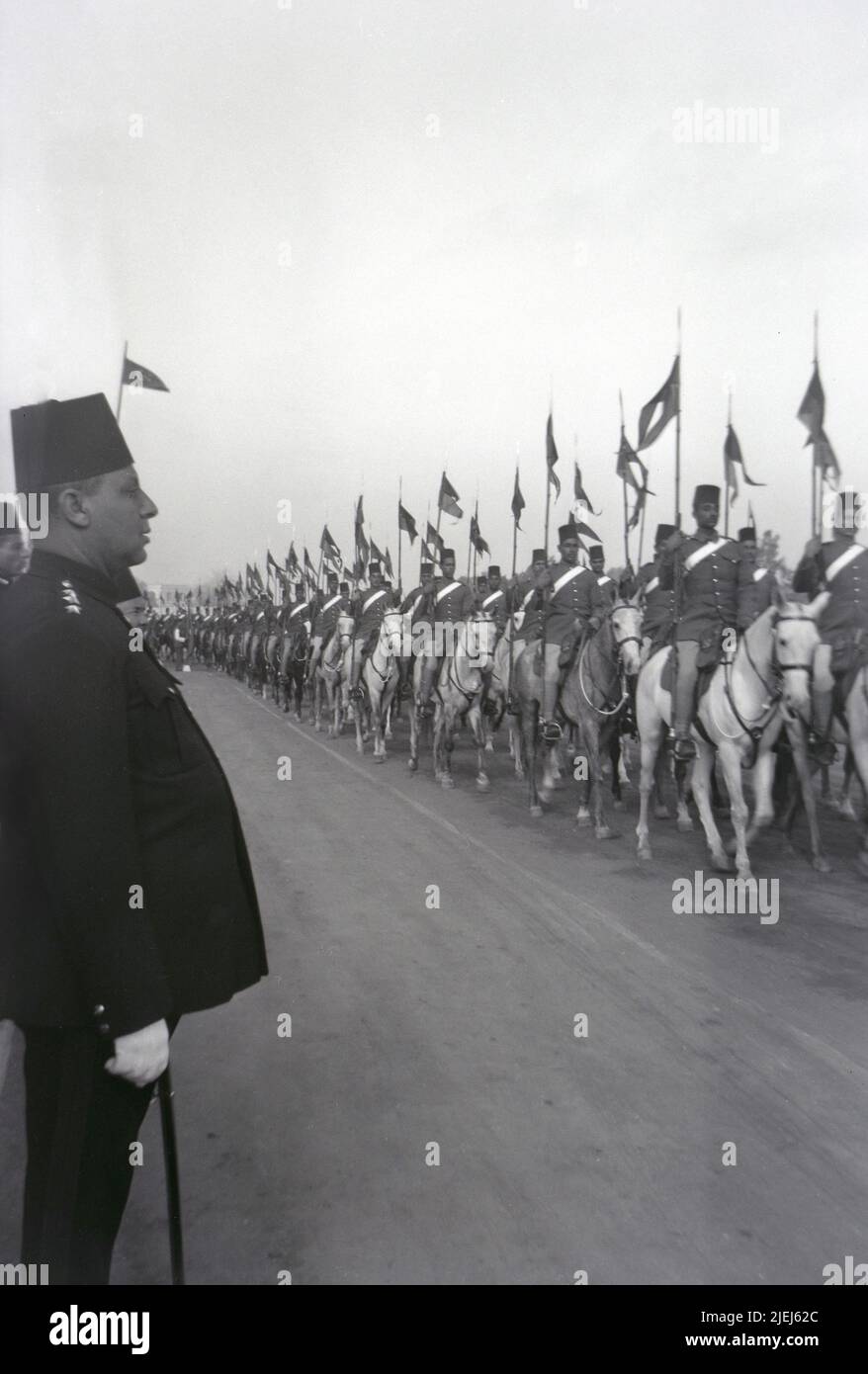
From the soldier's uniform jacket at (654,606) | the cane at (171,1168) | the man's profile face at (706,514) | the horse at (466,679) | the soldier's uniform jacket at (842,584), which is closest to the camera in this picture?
the cane at (171,1168)

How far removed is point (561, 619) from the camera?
38.0 ft

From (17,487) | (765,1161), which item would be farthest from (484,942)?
(17,487)

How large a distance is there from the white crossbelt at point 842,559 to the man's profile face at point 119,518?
787 cm

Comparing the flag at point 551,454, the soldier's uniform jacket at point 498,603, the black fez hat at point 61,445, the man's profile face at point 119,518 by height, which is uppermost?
the flag at point 551,454

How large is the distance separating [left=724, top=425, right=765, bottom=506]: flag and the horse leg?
14.3 ft

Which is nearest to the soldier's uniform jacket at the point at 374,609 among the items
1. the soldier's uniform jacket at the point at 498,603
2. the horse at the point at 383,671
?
the horse at the point at 383,671

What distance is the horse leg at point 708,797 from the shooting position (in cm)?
798

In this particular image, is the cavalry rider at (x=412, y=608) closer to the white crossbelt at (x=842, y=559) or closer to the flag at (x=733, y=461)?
the flag at (x=733, y=461)

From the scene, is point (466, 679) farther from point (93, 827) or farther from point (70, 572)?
point (93, 827)

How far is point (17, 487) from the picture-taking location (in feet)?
7.69

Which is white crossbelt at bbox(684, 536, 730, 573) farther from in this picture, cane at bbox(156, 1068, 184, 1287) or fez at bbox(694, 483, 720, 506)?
cane at bbox(156, 1068, 184, 1287)

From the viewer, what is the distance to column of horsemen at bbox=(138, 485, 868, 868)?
27.7 feet

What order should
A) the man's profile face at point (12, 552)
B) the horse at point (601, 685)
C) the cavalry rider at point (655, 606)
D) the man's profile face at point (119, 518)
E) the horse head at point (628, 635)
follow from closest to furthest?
the man's profile face at point (119, 518) → the man's profile face at point (12, 552) → the horse head at point (628, 635) → the horse at point (601, 685) → the cavalry rider at point (655, 606)

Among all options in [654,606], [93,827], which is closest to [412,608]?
[654,606]
